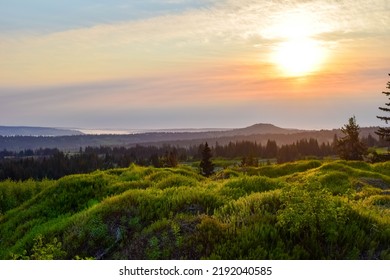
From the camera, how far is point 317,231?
8.62 m

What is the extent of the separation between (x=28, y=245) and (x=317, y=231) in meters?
8.86

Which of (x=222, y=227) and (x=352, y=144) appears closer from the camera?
(x=222, y=227)

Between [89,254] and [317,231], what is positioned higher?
[317,231]

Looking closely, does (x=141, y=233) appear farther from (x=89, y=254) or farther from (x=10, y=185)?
(x=10, y=185)

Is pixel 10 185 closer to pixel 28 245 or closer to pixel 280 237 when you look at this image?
pixel 28 245

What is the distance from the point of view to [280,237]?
8805 millimetres

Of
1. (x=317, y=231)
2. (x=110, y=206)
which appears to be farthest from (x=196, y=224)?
(x=110, y=206)

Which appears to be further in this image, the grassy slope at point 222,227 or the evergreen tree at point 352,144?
the evergreen tree at point 352,144

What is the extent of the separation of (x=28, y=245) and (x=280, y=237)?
8157mm

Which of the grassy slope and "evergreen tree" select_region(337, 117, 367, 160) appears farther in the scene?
"evergreen tree" select_region(337, 117, 367, 160)
